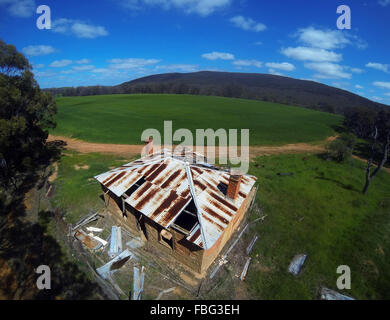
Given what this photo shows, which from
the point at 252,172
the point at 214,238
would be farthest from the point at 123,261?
the point at 252,172

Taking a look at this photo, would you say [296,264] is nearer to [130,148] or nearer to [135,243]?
[135,243]

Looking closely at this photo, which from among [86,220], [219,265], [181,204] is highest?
[181,204]

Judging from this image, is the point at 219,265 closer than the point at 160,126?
Yes

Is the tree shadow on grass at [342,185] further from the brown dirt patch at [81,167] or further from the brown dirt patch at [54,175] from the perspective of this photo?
the brown dirt patch at [54,175]

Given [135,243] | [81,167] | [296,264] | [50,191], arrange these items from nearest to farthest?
[296,264], [135,243], [50,191], [81,167]

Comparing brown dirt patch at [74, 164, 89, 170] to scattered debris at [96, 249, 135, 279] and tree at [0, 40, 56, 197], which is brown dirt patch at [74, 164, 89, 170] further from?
scattered debris at [96, 249, 135, 279]

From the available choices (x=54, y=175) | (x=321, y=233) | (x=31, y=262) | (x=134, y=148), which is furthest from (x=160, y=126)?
(x=321, y=233)
